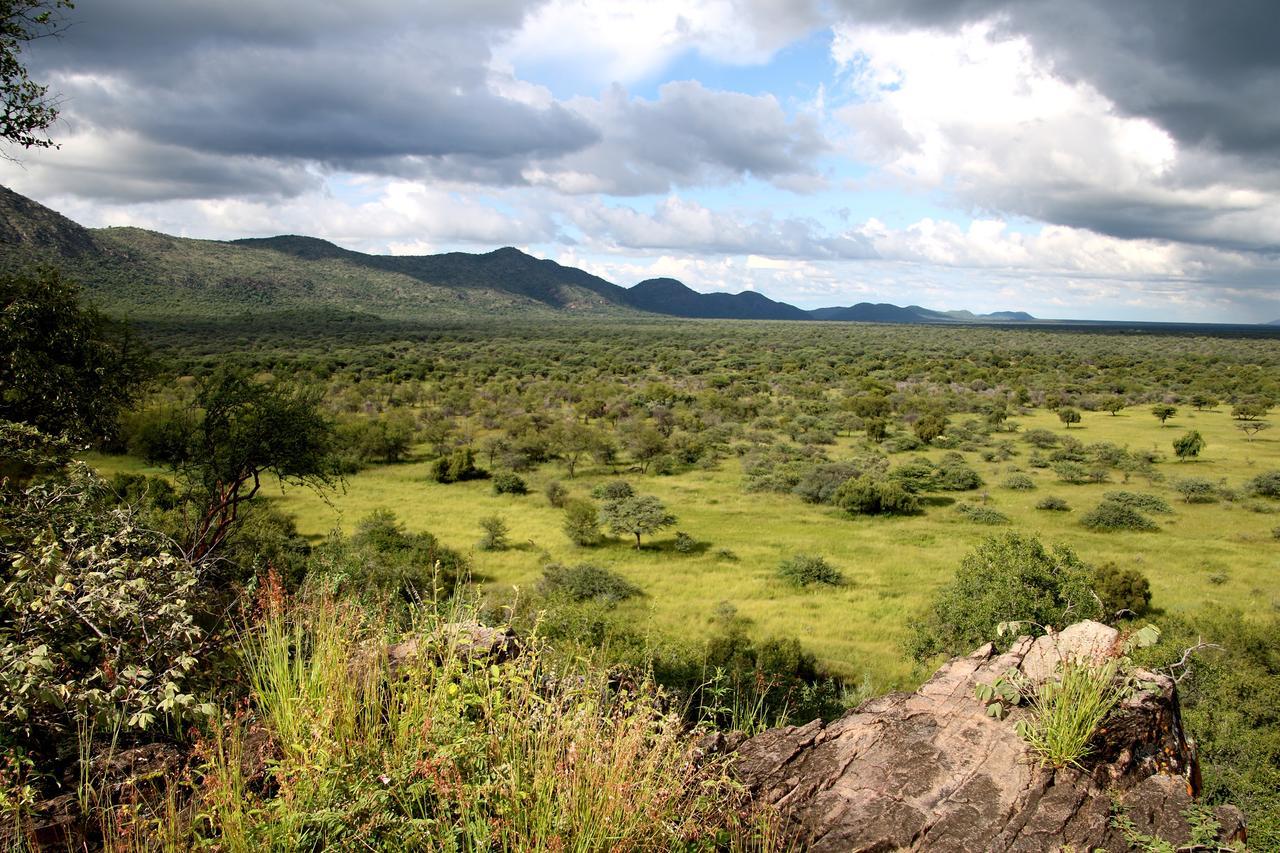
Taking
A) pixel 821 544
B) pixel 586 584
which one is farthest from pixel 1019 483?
pixel 586 584

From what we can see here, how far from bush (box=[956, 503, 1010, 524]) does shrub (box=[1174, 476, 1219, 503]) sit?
34.3 ft

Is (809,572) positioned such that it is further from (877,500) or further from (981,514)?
(981,514)

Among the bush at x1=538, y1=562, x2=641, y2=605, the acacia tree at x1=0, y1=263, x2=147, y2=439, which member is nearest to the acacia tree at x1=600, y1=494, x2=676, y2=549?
the bush at x1=538, y1=562, x2=641, y2=605

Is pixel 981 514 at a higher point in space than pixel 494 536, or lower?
higher

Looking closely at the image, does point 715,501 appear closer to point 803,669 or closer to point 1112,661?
point 803,669

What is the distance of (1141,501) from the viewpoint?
3209 centimetres

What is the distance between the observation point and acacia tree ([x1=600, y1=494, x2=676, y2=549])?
1136 inches

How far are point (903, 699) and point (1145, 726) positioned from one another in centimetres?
210

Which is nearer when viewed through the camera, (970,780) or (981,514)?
(970,780)

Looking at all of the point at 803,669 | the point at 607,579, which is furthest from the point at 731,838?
the point at 607,579

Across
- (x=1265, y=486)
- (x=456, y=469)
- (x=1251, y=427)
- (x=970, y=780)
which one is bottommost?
(x=456, y=469)

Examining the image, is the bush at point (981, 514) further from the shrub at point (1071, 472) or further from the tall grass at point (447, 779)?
the tall grass at point (447, 779)

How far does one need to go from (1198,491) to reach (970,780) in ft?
124

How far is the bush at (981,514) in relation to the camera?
30.9 meters
